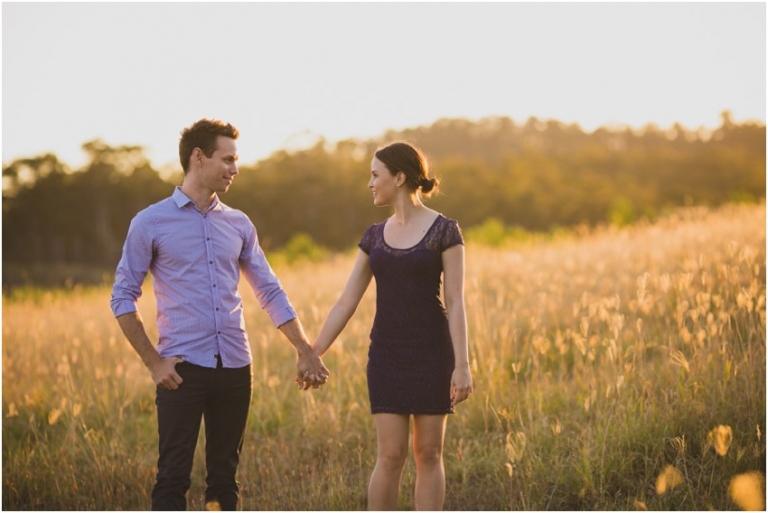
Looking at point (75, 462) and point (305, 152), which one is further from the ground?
point (305, 152)

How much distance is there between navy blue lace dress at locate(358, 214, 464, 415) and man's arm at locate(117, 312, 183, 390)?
1.07m

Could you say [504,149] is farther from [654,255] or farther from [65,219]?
[654,255]

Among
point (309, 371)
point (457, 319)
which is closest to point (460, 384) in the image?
point (457, 319)

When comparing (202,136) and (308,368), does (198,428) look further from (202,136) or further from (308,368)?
(202,136)

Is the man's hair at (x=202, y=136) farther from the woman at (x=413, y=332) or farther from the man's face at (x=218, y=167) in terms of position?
the woman at (x=413, y=332)

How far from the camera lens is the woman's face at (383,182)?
385 cm

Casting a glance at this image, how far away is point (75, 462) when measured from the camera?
5.79 meters

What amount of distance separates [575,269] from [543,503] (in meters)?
5.43

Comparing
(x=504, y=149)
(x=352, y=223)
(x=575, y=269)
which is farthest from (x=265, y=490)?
(x=504, y=149)

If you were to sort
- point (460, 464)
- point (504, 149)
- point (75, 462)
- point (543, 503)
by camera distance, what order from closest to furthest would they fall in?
1. point (543, 503)
2. point (460, 464)
3. point (75, 462)
4. point (504, 149)

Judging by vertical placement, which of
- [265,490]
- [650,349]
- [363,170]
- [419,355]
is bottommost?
[265,490]

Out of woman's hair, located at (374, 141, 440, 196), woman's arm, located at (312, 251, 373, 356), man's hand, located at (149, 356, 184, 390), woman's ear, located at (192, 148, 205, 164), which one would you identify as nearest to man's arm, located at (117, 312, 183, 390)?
man's hand, located at (149, 356, 184, 390)

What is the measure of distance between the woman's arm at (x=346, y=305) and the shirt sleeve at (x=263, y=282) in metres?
0.26

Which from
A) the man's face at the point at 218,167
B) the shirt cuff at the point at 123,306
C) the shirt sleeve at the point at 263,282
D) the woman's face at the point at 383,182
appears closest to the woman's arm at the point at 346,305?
the shirt sleeve at the point at 263,282
